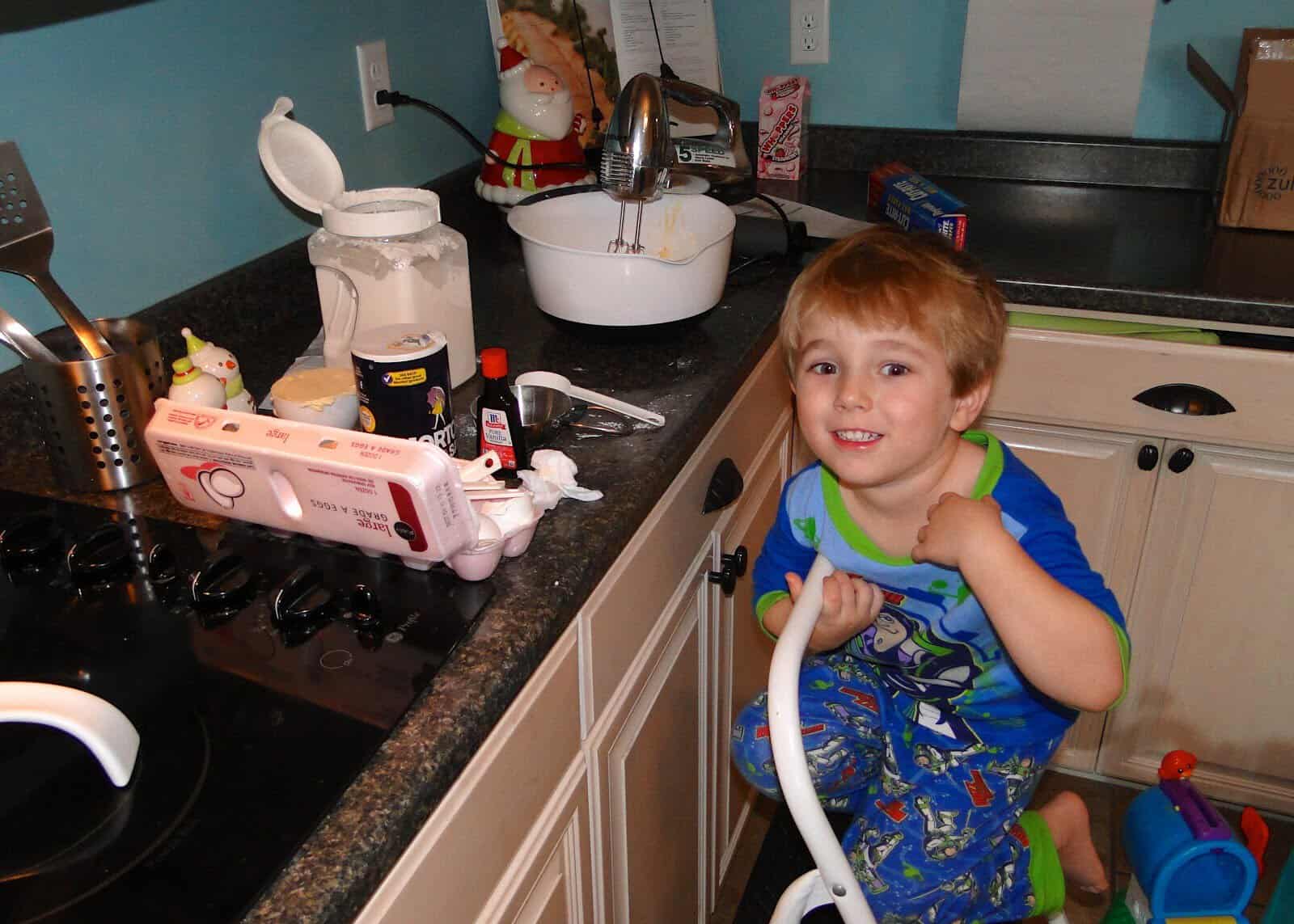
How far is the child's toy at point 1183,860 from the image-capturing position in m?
1.24

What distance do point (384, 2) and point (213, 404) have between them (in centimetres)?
→ 84

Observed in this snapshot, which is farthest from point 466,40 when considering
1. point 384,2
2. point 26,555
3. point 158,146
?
point 26,555

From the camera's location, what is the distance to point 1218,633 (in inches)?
68.6

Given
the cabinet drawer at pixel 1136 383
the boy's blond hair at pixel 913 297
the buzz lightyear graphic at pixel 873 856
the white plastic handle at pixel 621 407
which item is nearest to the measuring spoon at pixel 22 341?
the white plastic handle at pixel 621 407

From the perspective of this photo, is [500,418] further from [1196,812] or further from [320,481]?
[1196,812]

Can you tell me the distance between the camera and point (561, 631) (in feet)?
2.92

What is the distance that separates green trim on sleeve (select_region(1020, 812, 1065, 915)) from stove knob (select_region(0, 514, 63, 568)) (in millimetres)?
1058

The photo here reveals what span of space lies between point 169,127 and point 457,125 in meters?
0.55

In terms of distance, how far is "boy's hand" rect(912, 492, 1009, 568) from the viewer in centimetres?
100

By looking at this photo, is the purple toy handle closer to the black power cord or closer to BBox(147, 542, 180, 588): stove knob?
BBox(147, 542, 180, 588): stove knob

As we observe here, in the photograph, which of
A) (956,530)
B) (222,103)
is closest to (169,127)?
(222,103)

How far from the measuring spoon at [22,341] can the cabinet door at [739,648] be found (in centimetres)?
78

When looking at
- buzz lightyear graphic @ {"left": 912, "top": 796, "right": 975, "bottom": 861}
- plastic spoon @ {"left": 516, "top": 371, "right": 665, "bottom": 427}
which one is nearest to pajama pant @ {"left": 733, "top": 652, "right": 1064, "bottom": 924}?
buzz lightyear graphic @ {"left": 912, "top": 796, "right": 975, "bottom": 861}

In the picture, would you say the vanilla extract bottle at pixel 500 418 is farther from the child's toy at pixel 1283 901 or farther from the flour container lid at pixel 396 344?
the child's toy at pixel 1283 901
